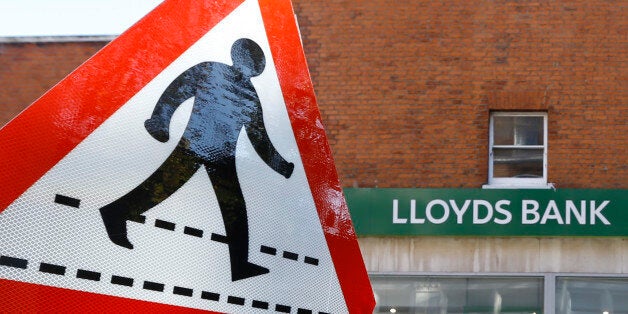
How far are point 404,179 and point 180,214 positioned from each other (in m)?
12.6

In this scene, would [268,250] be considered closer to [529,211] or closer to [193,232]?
[193,232]

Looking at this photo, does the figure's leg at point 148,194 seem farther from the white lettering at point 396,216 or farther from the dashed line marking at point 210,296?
the white lettering at point 396,216

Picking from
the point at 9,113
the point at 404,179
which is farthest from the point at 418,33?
the point at 9,113

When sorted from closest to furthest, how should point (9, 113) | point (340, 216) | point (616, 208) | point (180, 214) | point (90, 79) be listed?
point (90, 79) → point (180, 214) → point (340, 216) → point (616, 208) → point (9, 113)

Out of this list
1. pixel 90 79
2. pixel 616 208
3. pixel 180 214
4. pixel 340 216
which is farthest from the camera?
pixel 616 208

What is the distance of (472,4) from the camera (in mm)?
14570

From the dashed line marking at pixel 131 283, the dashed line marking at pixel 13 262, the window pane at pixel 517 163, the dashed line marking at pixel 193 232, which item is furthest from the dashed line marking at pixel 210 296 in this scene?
the window pane at pixel 517 163

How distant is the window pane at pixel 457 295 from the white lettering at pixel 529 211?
2.65 feet

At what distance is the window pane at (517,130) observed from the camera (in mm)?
14602

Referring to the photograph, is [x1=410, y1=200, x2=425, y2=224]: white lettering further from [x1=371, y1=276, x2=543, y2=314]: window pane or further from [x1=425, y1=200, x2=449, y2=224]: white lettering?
[x1=371, y1=276, x2=543, y2=314]: window pane

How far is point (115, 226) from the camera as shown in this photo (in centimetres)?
189

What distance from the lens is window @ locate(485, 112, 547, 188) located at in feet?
47.5

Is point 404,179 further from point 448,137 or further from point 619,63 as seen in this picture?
point 619,63

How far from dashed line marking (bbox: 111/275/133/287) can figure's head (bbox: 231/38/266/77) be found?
45 cm
